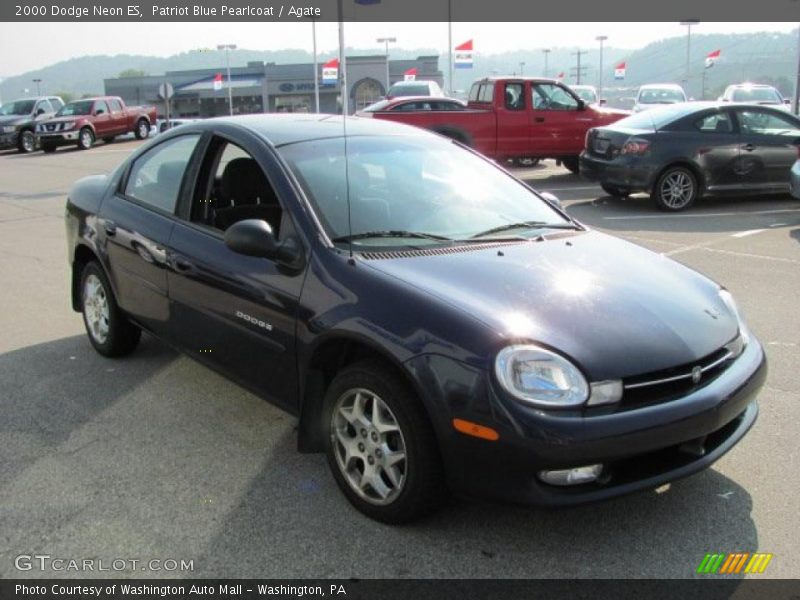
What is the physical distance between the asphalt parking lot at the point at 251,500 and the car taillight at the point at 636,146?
5862 mm

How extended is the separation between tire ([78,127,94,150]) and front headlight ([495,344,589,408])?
26.1m

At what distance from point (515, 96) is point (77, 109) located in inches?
708

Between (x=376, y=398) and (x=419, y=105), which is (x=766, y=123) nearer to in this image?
(x=419, y=105)

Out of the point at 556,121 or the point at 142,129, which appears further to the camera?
the point at 142,129

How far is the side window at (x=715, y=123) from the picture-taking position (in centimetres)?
1091

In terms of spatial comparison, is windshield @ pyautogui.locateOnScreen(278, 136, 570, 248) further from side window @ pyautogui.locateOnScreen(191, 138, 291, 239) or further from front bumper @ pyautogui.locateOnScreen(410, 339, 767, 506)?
front bumper @ pyautogui.locateOnScreen(410, 339, 767, 506)

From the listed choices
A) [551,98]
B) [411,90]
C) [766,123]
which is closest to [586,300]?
[766,123]

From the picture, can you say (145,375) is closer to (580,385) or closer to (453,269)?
(453,269)

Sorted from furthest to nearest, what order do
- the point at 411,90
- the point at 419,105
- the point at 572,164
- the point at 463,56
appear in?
the point at 463,56 → the point at 411,90 → the point at 572,164 → the point at 419,105

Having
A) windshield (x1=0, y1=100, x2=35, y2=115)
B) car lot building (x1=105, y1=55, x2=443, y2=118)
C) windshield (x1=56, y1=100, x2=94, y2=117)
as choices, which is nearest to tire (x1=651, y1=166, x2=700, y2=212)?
windshield (x1=56, y1=100, x2=94, y2=117)

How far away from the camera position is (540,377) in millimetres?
2635

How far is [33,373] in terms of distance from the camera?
4820 mm

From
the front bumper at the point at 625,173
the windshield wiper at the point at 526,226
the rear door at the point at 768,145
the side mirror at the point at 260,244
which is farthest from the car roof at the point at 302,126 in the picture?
the rear door at the point at 768,145

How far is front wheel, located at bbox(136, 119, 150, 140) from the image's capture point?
2872 cm
